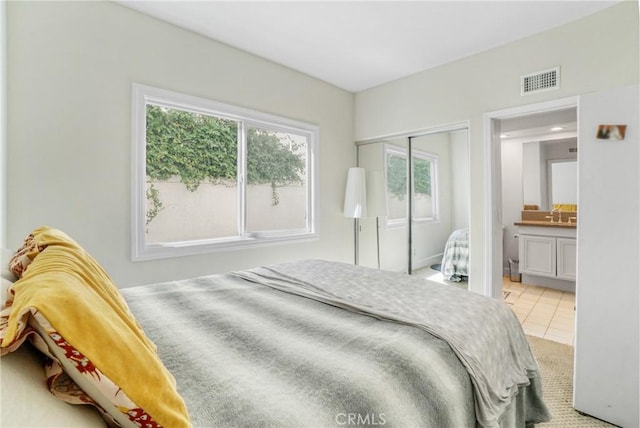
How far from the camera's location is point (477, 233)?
3.05 meters

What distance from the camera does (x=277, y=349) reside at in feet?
3.34

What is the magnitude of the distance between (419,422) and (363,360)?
221 mm

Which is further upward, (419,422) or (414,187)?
(414,187)

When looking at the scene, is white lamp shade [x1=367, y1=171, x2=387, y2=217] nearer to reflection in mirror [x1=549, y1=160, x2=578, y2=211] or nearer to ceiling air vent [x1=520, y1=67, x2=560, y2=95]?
ceiling air vent [x1=520, y1=67, x2=560, y2=95]

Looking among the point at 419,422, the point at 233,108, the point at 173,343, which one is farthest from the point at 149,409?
the point at 233,108

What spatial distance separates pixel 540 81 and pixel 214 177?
3.04 m

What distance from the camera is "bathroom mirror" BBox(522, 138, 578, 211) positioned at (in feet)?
13.5

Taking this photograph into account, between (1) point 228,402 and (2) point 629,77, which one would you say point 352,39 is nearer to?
(2) point 629,77

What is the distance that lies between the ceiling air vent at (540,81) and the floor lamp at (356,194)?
1.80 meters

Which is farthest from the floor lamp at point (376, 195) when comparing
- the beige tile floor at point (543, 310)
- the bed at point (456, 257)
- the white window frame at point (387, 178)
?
the beige tile floor at point (543, 310)

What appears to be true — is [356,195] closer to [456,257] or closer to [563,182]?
[456,257]

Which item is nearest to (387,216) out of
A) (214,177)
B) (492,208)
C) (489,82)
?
(492,208)

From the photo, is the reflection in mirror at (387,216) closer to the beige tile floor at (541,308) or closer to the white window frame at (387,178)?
the white window frame at (387,178)

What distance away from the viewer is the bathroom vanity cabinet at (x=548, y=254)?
3.96 m
